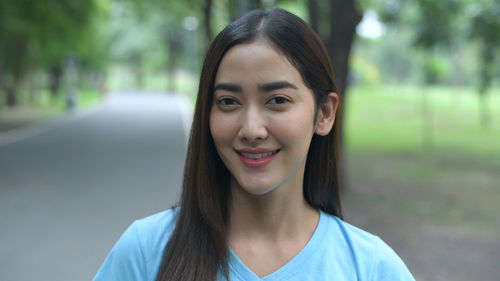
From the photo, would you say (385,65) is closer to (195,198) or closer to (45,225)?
(45,225)

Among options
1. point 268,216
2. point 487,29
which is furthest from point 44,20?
Result: point 268,216

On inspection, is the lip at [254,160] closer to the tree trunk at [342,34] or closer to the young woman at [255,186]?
the young woman at [255,186]

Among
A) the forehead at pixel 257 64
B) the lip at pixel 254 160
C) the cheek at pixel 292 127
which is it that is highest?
the forehead at pixel 257 64

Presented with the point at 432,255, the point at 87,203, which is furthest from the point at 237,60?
the point at 87,203

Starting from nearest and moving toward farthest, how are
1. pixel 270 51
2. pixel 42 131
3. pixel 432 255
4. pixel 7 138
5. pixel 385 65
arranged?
pixel 270 51 < pixel 432 255 < pixel 7 138 < pixel 42 131 < pixel 385 65

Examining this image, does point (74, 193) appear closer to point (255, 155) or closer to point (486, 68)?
point (255, 155)

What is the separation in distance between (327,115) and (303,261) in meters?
0.45

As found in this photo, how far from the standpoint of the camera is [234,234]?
1.76 meters

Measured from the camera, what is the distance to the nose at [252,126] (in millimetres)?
1581

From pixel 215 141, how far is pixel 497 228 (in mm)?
8469

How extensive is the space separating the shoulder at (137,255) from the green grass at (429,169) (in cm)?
813

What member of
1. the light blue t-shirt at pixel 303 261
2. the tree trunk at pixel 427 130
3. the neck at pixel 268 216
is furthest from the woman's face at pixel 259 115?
the tree trunk at pixel 427 130

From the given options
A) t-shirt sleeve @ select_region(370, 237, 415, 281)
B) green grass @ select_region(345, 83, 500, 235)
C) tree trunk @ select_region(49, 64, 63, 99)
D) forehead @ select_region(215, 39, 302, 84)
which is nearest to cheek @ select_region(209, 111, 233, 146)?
forehead @ select_region(215, 39, 302, 84)

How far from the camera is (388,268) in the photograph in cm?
163
